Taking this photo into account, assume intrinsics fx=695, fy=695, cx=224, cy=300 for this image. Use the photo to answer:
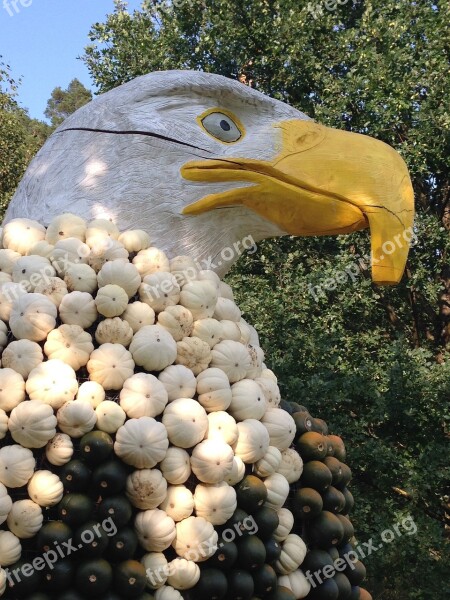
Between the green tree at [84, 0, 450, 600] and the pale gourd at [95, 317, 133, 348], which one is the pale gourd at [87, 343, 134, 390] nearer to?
the pale gourd at [95, 317, 133, 348]

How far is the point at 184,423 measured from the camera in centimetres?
228

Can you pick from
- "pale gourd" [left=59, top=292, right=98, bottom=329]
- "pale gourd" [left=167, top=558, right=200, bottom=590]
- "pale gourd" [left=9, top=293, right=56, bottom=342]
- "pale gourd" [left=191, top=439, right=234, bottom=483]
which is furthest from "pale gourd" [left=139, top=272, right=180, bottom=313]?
"pale gourd" [left=167, top=558, right=200, bottom=590]

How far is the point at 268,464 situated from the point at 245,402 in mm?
234

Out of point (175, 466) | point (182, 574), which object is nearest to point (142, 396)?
point (175, 466)

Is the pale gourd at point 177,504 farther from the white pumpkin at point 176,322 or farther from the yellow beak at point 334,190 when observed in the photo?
the yellow beak at point 334,190

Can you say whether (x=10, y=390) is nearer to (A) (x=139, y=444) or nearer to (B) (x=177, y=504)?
(A) (x=139, y=444)

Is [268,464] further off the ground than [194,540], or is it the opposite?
[268,464]

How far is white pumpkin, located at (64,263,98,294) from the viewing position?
246cm

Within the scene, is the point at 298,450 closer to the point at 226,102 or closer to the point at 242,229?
the point at 242,229

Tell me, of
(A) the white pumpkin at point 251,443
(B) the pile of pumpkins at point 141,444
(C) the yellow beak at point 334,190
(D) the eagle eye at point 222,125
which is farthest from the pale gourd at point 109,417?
(D) the eagle eye at point 222,125

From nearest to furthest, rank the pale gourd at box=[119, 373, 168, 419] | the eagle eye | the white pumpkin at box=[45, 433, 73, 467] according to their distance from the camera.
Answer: the white pumpkin at box=[45, 433, 73, 467]
the pale gourd at box=[119, 373, 168, 419]
the eagle eye

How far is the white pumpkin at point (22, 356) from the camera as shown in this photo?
228cm

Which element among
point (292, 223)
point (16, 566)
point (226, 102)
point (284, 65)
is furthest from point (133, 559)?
point (284, 65)

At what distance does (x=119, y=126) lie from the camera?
2.90m
